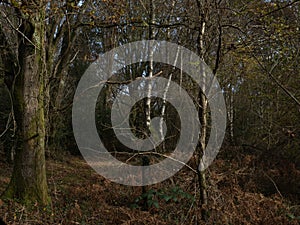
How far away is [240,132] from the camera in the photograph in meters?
12.2

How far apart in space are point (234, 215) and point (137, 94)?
4262 mm

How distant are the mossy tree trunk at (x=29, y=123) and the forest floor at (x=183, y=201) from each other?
33 cm

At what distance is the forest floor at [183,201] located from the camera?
14.1 feet

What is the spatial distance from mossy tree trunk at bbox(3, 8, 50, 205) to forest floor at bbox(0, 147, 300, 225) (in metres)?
0.33

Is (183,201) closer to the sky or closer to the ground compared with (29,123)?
closer to the ground

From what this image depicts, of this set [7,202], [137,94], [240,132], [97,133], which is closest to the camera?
[7,202]

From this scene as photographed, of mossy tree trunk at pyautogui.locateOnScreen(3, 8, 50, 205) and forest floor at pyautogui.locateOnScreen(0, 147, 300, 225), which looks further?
mossy tree trunk at pyautogui.locateOnScreen(3, 8, 50, 205)

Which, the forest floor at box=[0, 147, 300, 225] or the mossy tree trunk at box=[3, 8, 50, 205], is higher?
the mossy tree trunk at box=[3, 8, 50, 205]

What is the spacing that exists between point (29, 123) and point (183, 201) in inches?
119

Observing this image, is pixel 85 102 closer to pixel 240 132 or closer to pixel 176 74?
pixel 176 74

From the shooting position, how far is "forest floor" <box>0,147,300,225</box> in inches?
169

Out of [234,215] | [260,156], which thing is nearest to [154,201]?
[234,215]

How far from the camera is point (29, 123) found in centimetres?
539

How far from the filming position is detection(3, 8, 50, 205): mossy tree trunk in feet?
17.6
